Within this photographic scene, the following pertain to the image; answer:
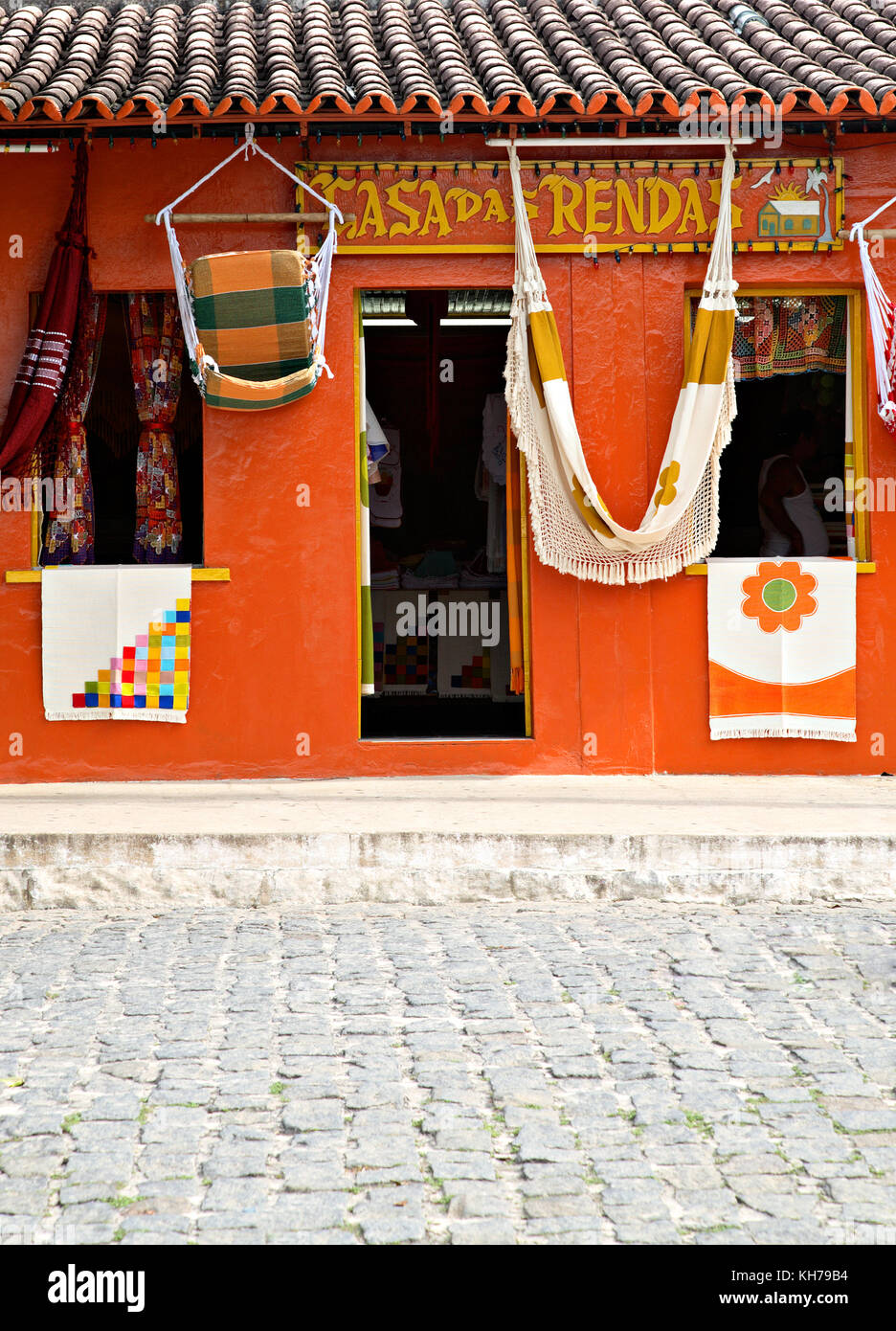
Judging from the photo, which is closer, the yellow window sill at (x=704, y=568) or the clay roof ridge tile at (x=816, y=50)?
the clay roof ridge tile at (x=816, y=50)

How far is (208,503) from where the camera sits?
7703 mm

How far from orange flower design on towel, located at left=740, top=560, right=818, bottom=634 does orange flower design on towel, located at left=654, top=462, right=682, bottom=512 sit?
0.67 meters

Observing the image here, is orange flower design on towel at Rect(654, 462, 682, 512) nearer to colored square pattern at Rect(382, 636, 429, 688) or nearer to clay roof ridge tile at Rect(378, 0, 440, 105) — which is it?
clay roof ridge tile at Rect(378, 0, 440, 105)

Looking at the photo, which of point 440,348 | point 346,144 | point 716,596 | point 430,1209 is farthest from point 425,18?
point 430,1209

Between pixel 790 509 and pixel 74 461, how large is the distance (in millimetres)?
4494

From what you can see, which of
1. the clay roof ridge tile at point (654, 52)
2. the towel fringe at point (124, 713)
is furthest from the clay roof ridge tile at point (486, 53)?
the towel fringe at point (124, 713)

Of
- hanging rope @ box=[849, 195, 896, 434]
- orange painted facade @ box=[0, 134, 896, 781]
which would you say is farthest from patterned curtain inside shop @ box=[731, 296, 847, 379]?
hanging rope @ box=[849, 195, 896, 434]

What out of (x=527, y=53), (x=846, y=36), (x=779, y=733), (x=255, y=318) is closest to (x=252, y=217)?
(x=255, y=318)

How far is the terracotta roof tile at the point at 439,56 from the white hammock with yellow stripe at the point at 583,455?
504mm

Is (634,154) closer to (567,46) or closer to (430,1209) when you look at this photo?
(567,46)

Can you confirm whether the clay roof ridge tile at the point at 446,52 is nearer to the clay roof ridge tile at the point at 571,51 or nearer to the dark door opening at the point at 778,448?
the clay roof ridge tile at the point at 571,51

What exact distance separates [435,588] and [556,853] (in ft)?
15.1

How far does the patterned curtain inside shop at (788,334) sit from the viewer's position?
311 inches

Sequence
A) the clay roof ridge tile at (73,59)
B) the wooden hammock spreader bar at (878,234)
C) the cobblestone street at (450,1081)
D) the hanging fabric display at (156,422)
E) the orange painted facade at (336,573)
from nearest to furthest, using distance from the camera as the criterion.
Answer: the cobblestone street at (450,1081)
the clay roof ridge tile at (73,59)
the wooden hammock spreader bar at (878,234)
the orange painted facade at (336,573)
the hanging fabric display at (156,422)
